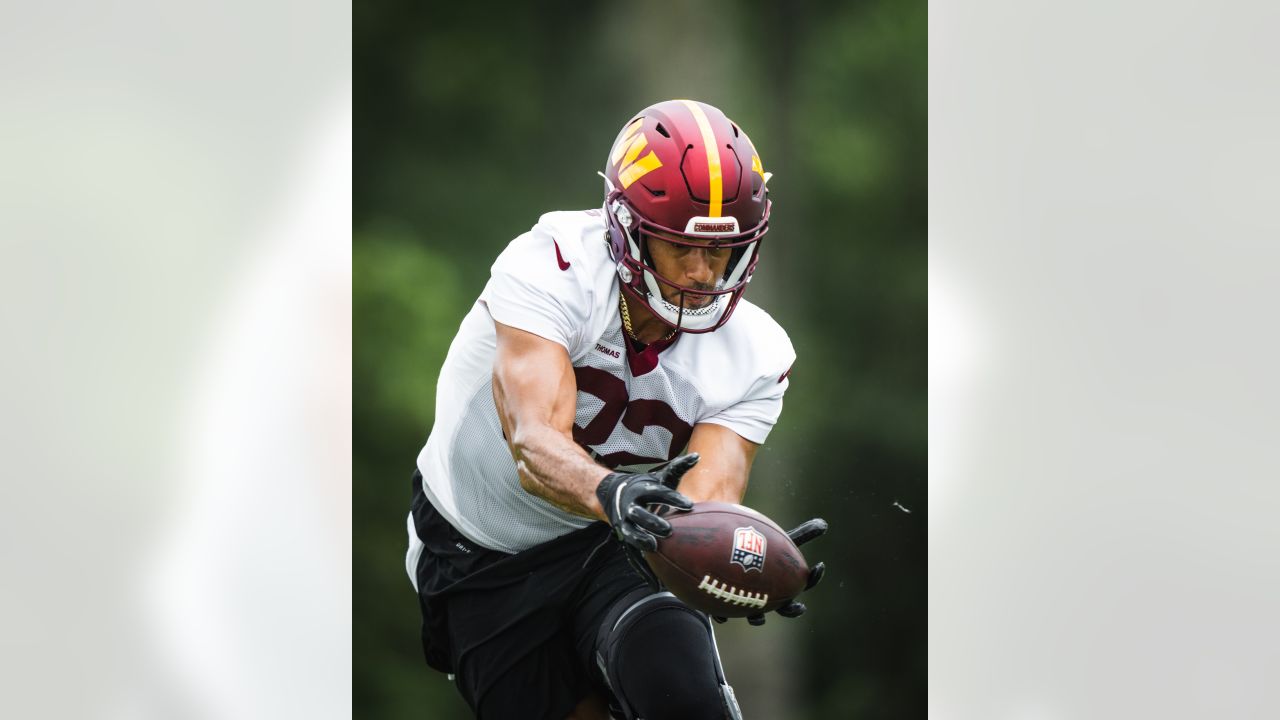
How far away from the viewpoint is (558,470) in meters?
2.35

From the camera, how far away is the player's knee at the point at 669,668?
2594 mm

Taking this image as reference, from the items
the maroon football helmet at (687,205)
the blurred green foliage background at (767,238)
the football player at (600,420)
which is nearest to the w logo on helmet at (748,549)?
the football player at (600,420)

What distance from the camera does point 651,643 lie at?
8.71 feet

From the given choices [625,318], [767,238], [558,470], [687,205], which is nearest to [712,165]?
[687,205]

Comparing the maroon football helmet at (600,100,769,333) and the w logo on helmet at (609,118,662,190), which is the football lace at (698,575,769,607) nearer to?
the maroon football helmet at (600,100,769,333)

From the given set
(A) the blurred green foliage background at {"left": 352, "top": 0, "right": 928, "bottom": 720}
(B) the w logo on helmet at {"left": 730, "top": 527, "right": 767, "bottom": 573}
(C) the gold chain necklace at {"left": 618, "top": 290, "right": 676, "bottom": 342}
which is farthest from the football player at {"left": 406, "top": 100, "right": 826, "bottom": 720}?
(A) the blurred green foliage background at {"left": 352, "top": 0, "right": 928, "bottom": 720}

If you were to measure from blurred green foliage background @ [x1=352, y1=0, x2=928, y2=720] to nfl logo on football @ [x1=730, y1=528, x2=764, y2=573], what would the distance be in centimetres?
220

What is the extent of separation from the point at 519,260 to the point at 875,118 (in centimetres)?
208

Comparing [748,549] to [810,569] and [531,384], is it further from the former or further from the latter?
[531,384]

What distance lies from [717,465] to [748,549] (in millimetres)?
507

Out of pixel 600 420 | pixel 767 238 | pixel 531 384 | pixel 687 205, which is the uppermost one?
pixel 687 205

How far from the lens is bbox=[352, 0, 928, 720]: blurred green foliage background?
4332 mm
